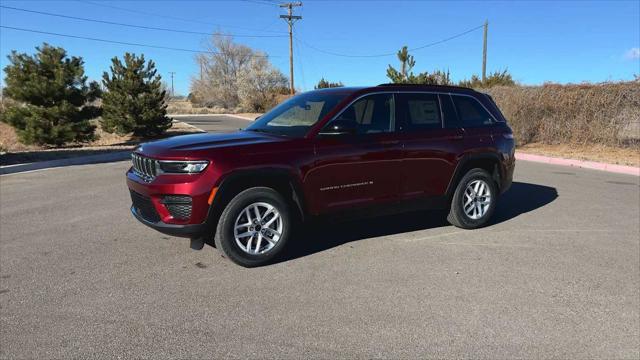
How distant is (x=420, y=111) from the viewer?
5.51 metres

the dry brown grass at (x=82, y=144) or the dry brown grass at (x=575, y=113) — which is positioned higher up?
the dry brown grass at (x=575, y=113)

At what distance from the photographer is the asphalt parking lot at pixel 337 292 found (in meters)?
3.15

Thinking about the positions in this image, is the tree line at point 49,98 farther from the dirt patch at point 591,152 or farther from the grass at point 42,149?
the dirt patch at point 591,152

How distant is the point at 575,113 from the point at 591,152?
1837mm

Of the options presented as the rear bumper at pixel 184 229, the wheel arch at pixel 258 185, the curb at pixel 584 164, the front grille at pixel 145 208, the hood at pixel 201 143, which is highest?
the hood at pixel 201 143

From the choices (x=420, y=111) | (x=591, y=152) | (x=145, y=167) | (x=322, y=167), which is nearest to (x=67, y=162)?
(x=145, y=167)

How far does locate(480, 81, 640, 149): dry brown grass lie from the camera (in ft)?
51.1

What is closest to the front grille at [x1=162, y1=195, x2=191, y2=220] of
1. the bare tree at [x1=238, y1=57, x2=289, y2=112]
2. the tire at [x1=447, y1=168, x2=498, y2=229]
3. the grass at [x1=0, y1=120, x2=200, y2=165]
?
the tire at [x1=447, y1=168, x2=498, y2=229]

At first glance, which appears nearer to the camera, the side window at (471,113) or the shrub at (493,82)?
the side window at (471,113)

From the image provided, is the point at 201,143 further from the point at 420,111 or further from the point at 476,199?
the point at 476,199

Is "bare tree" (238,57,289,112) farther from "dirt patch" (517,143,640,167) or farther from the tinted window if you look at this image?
the tinted window

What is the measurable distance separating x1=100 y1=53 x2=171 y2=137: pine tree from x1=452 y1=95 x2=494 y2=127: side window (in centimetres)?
1721

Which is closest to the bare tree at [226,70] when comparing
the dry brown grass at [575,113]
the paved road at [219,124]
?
the paved road at [219,124]

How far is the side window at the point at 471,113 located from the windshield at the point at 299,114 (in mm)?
1663
